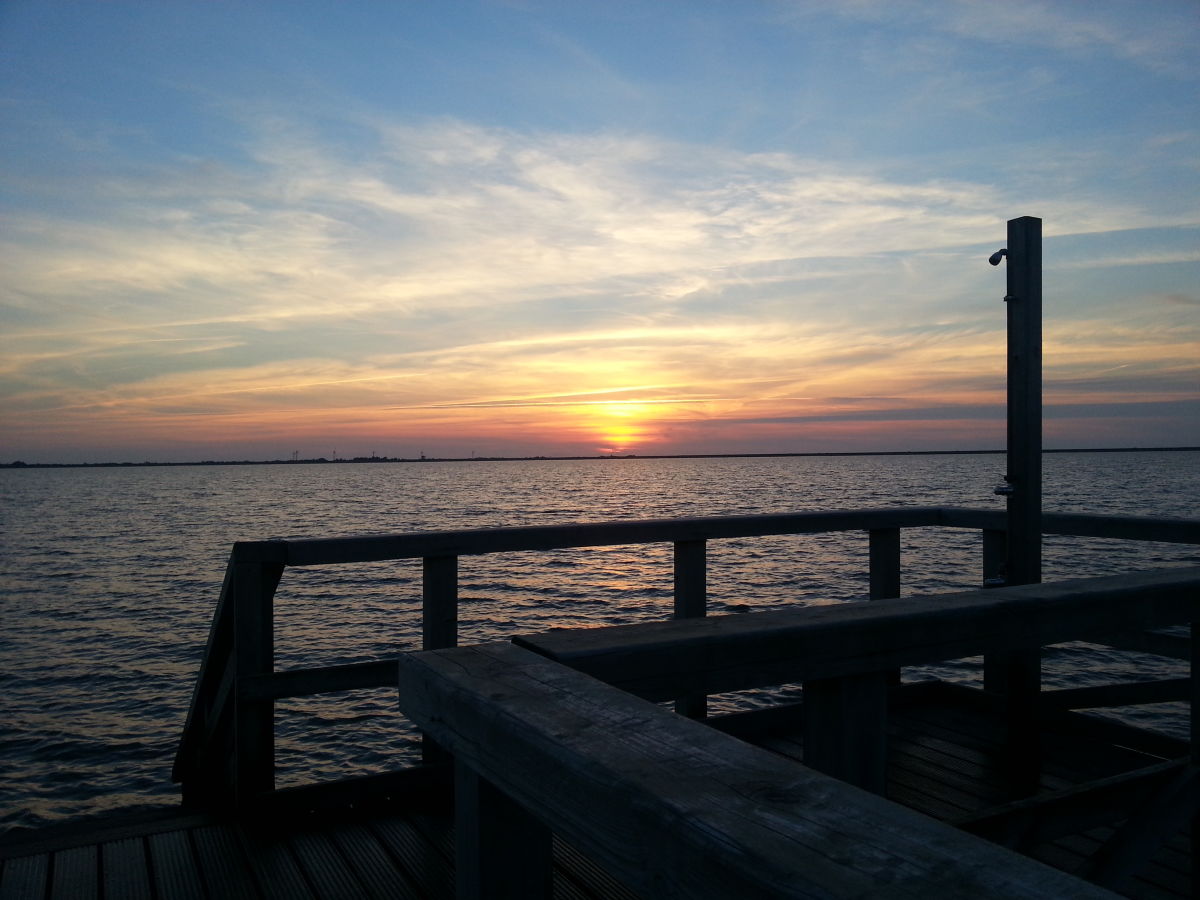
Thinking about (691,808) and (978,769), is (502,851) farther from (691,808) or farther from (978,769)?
(978,769)

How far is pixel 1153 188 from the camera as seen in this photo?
10.4 m

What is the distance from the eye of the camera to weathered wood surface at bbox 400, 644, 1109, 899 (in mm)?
617

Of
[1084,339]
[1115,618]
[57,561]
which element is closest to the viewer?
[1115,618]

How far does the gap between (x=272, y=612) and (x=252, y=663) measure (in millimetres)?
226

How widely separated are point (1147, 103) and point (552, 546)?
32.7 feet

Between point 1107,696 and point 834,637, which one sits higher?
point 834,637

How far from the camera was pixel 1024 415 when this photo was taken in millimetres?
3633

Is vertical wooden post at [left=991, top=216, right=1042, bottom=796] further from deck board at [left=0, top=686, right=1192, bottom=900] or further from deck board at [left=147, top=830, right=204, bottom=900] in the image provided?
deck board at [left=147, top=830, right=204, bottom=900]

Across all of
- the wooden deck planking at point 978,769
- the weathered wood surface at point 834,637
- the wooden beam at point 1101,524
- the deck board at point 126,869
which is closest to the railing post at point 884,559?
the wooden beam at point 1101,524

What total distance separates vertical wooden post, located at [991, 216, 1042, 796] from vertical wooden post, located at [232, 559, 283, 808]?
3.29 meters

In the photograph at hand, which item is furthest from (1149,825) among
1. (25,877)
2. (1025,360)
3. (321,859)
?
(25,877)

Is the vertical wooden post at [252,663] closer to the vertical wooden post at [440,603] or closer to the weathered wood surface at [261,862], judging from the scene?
the weathered wood surface at [261,862]

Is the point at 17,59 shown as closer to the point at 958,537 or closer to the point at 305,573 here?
the point at 305,573

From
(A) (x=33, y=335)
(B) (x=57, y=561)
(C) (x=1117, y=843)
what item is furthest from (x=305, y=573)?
(C) (x=1117, y=843)
